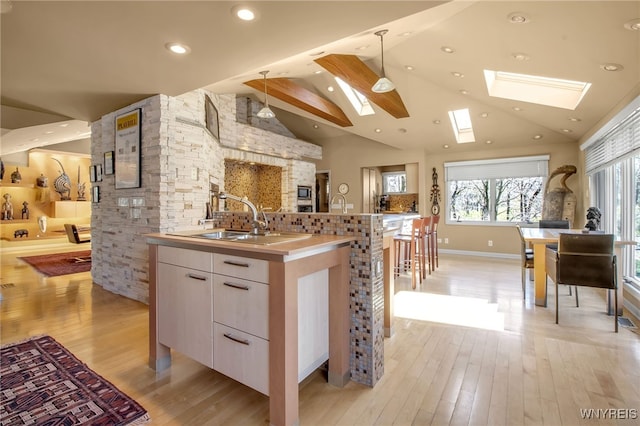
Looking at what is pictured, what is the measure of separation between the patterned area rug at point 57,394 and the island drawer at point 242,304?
0.67 metres

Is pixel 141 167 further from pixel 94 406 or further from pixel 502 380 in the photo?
pixel 502 380

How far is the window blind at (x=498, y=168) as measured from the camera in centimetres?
627

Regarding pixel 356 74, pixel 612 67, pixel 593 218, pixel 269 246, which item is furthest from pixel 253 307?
pixel 593 218

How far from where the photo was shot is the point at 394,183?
28.0 ft

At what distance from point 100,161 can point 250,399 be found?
13.3ft

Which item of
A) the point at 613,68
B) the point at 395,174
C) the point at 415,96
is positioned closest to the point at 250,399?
the point at 613,68

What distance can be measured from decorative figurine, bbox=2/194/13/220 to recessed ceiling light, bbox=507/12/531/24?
11.3 m

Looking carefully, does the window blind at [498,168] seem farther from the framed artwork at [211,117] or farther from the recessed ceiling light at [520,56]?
the framed artwork at [211,117]

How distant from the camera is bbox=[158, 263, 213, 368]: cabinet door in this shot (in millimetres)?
1854

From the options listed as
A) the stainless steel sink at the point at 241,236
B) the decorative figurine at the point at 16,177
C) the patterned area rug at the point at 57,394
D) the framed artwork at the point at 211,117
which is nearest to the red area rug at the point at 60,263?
the decorative figurine at the point at 16,177

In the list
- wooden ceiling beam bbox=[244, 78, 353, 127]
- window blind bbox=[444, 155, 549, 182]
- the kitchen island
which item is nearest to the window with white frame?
window blind bbox=[444, 155, 549, 182]

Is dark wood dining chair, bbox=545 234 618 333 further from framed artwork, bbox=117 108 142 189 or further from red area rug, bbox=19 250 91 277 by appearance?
red area rug, bbox=19 250 91 277

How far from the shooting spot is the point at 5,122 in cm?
437

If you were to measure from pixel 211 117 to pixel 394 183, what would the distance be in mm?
5287
